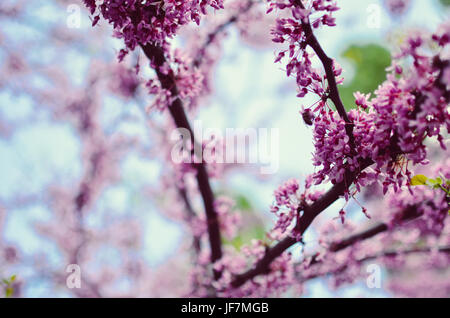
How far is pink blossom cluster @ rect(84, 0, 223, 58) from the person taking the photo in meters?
1.64

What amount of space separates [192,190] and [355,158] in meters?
2.98

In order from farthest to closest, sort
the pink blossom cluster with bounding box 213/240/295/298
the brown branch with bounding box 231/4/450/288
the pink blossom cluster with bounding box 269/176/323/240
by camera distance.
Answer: the pink blossom cluster with bounding box 213/240/295/298 < the pink blossom cluster with bounding box 269/176/323/240 < the brown branch with bounding box 231/4/450/288

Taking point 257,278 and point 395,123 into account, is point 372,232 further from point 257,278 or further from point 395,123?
point 395,123

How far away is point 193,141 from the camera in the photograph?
2.82 metres

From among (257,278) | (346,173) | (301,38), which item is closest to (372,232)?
(257,278)

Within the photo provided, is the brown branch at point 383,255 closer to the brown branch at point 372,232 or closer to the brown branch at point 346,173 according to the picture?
the brown branch at point 372,232

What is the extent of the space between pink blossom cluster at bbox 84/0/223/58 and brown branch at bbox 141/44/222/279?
0.26m

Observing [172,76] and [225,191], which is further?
[225,191]

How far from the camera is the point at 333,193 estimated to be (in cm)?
186

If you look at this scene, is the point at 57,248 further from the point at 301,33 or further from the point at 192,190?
the point at 301,33

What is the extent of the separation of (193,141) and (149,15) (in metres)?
1.25

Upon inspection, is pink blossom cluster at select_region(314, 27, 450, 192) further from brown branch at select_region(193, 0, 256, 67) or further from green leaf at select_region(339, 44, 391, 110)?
green leaf at select_region(339, 44, 391, 110)

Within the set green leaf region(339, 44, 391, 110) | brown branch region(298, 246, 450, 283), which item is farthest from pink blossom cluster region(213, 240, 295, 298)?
green leaf region(339, 44, 391, 110)
